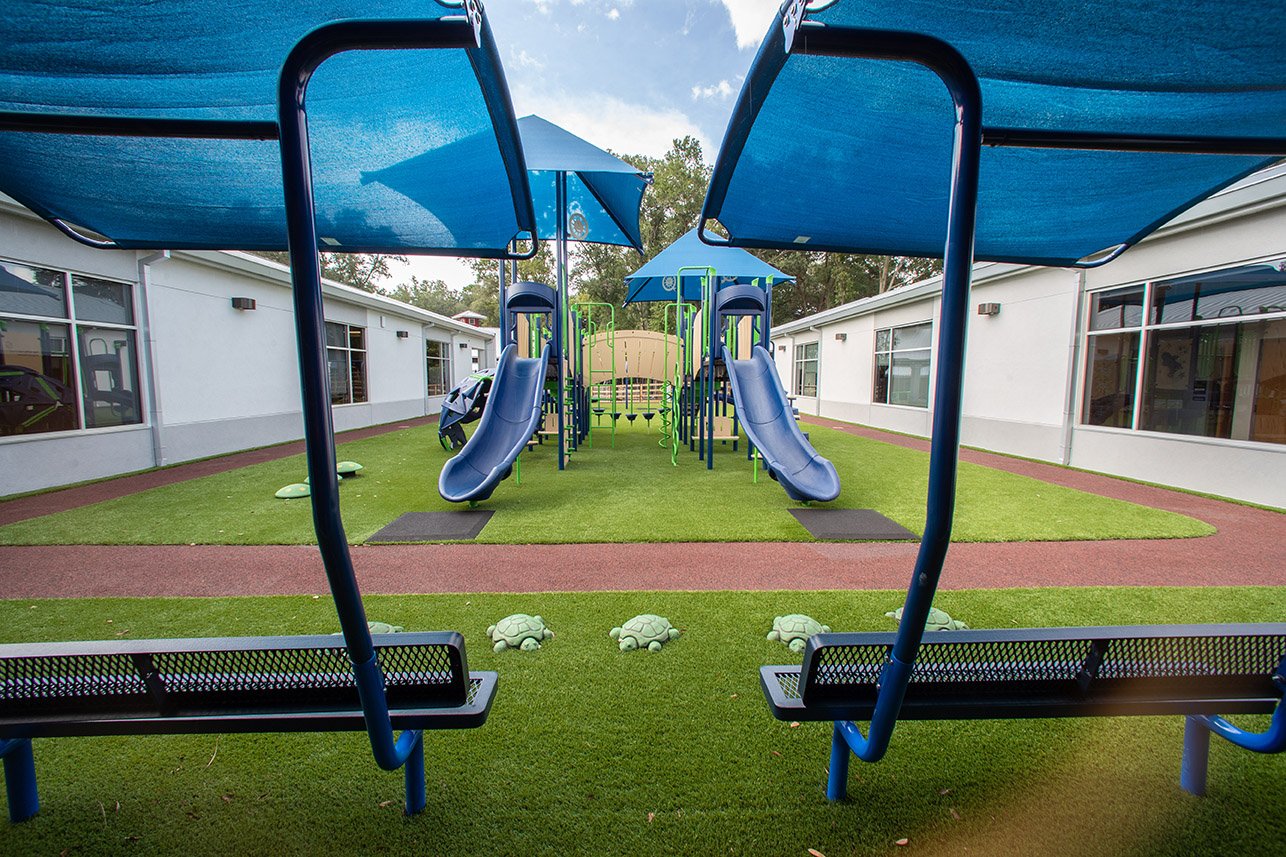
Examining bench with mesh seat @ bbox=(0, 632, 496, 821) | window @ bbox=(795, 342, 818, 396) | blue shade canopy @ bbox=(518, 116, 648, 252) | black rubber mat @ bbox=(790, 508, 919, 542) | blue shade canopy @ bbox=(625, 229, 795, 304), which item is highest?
blue shade canopy @ bbox=(518, 116, 648, 252)

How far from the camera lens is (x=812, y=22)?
957 mm

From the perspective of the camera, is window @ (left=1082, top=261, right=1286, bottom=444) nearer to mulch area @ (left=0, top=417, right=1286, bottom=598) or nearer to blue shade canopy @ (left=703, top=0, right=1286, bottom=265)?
mulch area @ (left=0, top=417, right=1286, bottom=598)

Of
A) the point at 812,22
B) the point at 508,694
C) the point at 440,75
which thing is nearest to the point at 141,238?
the point at 440,75

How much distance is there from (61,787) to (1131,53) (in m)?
3.52

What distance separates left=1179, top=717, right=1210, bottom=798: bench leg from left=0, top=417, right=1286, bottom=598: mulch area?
5.40ft

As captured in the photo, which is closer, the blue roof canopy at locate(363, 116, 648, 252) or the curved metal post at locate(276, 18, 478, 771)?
the curved metal post at locate(276, 18, 478, 771)

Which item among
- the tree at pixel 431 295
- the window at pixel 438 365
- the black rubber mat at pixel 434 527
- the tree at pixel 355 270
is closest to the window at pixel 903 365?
the black rubber mat at pixel 434 527

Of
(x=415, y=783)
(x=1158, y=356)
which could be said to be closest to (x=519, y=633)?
(x=415, y=783)

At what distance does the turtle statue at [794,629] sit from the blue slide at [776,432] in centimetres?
260

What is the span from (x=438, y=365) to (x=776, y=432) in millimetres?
15287

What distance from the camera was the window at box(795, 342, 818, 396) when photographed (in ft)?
61.0

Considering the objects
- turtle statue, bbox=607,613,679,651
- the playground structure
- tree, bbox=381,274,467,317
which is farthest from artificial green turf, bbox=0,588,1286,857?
tree, bbox=381,274,467,317

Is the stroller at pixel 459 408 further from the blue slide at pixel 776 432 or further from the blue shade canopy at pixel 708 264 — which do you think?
the blue slide at pixel 776 432

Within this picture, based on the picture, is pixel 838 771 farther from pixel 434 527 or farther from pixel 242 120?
pixel 434 527
